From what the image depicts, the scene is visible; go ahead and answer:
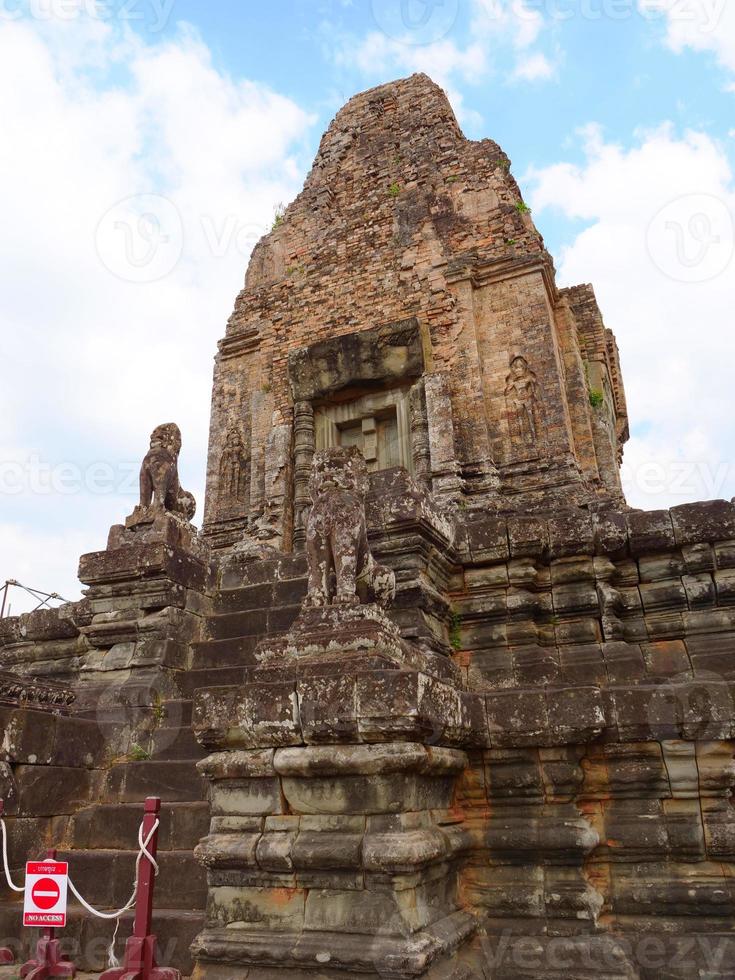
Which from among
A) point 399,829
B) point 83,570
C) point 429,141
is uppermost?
point 429,141

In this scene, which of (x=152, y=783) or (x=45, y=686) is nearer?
(x=152, y=783)

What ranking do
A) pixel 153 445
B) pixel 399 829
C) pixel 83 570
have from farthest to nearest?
pixel 153 445, pixel 83 570, pixel 399 829

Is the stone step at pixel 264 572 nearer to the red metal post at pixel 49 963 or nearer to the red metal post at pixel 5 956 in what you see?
the red metal post at pixel 5 956

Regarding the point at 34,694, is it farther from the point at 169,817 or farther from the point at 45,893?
the point at 45,893

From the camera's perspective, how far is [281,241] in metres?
15.5

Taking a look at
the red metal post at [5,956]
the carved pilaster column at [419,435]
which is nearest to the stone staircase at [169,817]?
the red metal post at [5,956]

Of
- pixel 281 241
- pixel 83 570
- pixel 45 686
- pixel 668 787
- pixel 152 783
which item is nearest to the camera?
pixel 668 787

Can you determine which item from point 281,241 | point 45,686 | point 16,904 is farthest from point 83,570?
point 281,241

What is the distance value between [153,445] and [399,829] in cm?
590

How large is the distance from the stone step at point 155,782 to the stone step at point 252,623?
5.15 ft

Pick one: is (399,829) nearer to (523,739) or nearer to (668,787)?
Result: (523,739)

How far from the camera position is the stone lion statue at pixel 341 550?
17.7ft

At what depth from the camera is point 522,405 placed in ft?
38.1

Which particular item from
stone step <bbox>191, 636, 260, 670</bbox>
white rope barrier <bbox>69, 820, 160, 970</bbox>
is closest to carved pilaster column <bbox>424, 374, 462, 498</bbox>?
stone step <bbox>191, 636, 260, 670</bbox>
